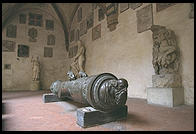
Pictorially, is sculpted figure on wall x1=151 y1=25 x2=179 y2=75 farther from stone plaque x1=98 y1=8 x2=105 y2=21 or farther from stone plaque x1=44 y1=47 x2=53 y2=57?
stone plaque x1=44 y1=47 x2=53 y2=57

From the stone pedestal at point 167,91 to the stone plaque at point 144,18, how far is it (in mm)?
1967

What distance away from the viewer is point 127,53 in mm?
5812

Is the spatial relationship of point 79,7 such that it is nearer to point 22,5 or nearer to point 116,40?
point 22,5

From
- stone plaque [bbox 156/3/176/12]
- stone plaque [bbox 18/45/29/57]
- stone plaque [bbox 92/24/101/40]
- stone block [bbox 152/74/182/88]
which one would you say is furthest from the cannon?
stone plaque [bbox 18/45/29/57]

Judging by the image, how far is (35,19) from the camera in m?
10.7

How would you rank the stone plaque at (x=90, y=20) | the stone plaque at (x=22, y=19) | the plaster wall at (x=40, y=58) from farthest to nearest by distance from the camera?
the stone plaque at (x=22, y=19) < the plaster wall at (x=40, y=58) < the stone plaque at (x=90, y=20)

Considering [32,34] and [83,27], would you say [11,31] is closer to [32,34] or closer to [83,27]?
[32,34]

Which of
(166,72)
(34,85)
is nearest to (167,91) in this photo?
(166,72)

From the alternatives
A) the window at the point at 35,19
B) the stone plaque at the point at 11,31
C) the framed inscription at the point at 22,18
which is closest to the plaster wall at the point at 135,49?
the window at the point at 35,19

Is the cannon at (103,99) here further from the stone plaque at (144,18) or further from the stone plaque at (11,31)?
the stone plaque at (11,31)

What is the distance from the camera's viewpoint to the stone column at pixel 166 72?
3.66 m

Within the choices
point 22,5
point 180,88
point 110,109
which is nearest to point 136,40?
point 180,88

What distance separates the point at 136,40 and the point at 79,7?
5.98 metres

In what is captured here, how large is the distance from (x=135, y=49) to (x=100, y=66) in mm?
2484
